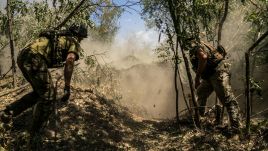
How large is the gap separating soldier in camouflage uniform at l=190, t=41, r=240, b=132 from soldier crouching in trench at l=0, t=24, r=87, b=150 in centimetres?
218

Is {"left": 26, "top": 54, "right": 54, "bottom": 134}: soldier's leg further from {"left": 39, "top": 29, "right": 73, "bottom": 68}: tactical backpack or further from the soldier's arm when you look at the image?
the soldier's arm

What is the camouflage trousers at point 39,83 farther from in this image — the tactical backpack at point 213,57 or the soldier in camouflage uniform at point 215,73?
the tactical backpack at point 213,57

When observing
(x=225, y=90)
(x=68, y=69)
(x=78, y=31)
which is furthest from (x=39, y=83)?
(x=225, y=90)

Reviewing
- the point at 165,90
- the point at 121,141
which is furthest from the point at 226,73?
the point at 165,90

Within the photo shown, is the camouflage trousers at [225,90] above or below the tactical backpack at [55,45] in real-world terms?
below

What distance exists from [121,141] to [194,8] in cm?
279

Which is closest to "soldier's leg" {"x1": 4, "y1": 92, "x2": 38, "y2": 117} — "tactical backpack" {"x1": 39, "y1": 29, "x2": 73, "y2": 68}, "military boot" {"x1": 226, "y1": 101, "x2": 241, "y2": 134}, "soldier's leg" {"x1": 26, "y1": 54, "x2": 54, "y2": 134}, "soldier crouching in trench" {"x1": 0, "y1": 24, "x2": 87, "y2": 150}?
"soldier crouching in trench" {"x1": 0, "y1": 24, "x2": 87, "y2": 150}

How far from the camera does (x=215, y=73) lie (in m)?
7.16

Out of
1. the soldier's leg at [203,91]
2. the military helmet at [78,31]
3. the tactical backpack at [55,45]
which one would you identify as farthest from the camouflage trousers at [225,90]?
the tactical backpack at [55,45]

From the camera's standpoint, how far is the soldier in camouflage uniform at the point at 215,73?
684 centimetres

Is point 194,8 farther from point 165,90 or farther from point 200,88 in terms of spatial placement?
point 165,90

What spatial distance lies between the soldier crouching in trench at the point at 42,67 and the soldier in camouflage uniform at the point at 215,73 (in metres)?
2.18

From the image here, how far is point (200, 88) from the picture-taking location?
7766 mm

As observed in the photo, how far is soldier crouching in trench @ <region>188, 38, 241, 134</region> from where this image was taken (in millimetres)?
6844
